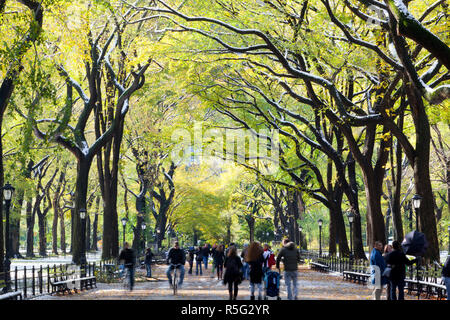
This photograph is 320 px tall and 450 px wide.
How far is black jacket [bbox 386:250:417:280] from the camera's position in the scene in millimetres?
14656

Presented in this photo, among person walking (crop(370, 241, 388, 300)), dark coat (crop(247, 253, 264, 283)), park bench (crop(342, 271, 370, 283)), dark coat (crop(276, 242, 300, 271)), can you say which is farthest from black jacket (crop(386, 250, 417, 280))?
park bench (crop(342, 271, 370, 283))

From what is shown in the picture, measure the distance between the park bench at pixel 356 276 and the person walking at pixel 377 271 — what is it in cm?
827

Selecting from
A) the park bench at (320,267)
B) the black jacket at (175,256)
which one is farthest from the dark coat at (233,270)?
the park bench at (320,267)

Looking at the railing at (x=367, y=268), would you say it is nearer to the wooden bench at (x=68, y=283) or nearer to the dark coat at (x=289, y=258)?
the dark coat at (x=289, y=258)

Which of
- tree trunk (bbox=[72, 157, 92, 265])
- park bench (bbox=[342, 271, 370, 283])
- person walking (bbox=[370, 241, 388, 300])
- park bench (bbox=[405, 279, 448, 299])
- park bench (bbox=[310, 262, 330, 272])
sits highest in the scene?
tree trunk (bbox=[72, 157, 92, 265])

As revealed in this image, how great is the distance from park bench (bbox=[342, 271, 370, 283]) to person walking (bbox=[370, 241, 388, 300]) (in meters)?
8.27

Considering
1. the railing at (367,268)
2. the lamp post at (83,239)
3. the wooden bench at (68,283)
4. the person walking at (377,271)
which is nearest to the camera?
the person walking at (377,271)

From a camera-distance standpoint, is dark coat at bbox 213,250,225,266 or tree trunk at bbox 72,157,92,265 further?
dark coat at bbox 213,250,225,266

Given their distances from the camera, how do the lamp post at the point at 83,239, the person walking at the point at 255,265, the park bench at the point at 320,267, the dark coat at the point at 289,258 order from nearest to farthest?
1. the person walking at the point at 255,265
2. the dark coat at the point at 289,258
3. the lamp post at the point at 83,239
4. the park bench at the point at 320,267

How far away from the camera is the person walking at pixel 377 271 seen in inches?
621

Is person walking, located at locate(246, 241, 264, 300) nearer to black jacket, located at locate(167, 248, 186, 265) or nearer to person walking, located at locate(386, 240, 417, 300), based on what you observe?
person walking, located at locate(386, 240, 417, 300)

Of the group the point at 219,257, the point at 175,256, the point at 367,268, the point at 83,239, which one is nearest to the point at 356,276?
the point at 367,268
